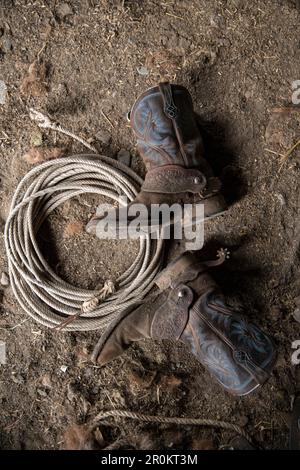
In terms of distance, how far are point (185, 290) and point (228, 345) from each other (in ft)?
0.96

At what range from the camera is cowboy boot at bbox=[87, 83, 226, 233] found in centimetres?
221

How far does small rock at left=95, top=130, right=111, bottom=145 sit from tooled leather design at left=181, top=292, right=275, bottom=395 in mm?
881

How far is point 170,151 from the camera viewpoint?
2236 millimetres

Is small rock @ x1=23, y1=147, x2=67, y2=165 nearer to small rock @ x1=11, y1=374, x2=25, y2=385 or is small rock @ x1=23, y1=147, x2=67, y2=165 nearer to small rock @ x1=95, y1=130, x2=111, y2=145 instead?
small rock @ x1=95, y1=130, x2=111, y2=145

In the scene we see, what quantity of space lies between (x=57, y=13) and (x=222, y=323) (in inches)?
65.2

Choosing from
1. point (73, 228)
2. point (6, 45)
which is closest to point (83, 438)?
point (73, 228)

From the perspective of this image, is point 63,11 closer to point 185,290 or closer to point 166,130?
point 166,130

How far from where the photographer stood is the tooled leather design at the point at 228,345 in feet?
7.01

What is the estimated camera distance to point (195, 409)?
244 cm

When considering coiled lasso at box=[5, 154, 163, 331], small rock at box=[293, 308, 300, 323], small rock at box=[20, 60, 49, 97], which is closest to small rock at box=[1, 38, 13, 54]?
small rock at box=[20, 60, 49, 97]

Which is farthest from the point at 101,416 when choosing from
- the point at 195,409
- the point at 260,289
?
the point at 260,289

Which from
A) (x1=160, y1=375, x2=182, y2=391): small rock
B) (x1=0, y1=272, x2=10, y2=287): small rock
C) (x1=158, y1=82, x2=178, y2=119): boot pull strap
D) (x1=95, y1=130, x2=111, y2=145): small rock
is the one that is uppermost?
(x1=158, y1=82, x2=178, y2=119): boot pull strap

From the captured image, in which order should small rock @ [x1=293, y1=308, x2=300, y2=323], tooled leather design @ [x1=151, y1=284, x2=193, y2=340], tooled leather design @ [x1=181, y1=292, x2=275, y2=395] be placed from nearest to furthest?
tooled leather design @ [x1=181, y1=292, x2=275, y2=395], tooled leather design @ [x1=151, y1=284, x2=193, y2=340], small rock @ [x1=293, y1=308, x2=300, y2=323]

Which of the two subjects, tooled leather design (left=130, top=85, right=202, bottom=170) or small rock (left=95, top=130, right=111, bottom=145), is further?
small rock (left=95, top=130, right=111, bottom=145)
